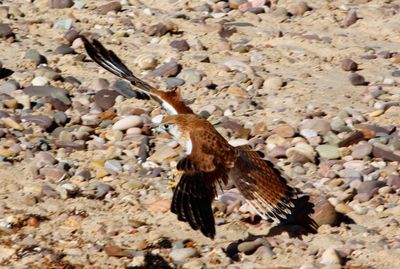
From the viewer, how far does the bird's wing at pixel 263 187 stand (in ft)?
21.3

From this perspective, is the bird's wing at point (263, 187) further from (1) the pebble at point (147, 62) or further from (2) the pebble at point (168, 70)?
(1) the pebble at point (147, 62)

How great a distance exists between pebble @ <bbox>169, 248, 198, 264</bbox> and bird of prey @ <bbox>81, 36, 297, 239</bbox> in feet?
0.99

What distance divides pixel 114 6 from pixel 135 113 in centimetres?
205

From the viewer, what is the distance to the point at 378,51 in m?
9.18

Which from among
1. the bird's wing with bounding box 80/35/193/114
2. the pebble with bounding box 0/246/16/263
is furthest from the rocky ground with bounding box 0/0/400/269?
the bird's wing with bounding box 80/35/193/114

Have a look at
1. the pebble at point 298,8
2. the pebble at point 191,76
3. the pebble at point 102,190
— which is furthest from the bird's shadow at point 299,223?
the pebble at point 298,8

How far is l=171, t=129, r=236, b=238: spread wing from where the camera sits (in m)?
5.99

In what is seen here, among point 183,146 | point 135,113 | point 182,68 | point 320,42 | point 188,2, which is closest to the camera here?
point 183,146

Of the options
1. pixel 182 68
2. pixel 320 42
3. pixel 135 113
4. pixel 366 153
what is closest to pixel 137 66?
pixel 182 68

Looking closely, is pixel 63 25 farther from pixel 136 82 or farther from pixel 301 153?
pixel 301 153

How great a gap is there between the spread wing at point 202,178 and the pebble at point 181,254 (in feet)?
0.99

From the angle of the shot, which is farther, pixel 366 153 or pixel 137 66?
pixel 137 66

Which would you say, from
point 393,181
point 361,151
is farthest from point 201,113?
point 393,181

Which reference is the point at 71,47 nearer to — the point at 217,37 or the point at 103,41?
the point at 103,41
